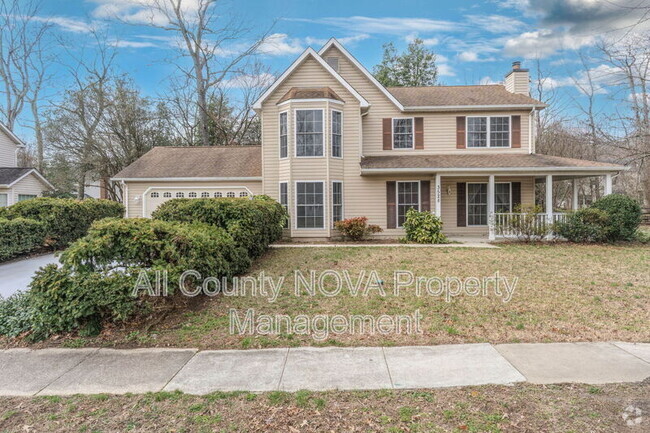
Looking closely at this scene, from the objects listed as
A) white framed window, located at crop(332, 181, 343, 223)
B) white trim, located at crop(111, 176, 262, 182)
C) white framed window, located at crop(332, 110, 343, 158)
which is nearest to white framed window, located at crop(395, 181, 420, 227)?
white framed window, located at crop(332, 181, 343, 223)

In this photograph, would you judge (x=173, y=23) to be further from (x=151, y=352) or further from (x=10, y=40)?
(x=151, y=352)

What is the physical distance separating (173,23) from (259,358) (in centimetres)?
2717

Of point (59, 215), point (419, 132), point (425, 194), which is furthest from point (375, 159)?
point (59, 215)

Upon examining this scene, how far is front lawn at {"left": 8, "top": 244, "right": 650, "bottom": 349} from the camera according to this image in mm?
4844

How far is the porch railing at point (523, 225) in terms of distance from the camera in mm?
13211

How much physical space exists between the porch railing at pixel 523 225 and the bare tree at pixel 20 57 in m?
31.9

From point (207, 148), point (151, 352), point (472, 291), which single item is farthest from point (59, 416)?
point (207, 148)

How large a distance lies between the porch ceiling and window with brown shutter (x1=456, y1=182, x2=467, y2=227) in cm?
139

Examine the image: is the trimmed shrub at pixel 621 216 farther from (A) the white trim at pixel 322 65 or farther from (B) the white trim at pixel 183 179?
(B) the white trim at pixel 183 179

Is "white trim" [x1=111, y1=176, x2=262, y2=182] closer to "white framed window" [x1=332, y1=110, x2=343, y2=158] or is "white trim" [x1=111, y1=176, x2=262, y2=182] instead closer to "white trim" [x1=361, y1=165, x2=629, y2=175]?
"white framed window" [x1=332, y1=110, x2=343, y2=158]

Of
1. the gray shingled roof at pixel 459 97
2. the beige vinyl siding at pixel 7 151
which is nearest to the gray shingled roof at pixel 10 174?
the beige vinyl siding at pixel 7 151

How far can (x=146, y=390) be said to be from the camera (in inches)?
141

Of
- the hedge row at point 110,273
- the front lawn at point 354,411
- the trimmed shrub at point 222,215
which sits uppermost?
the trimmed shrub at point 222,215

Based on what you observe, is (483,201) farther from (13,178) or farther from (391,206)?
(13,178)
